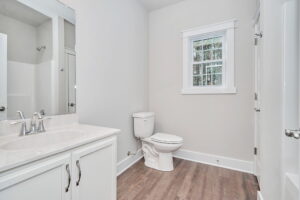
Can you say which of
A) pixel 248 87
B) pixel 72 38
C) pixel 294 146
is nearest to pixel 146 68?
pixel 72 38

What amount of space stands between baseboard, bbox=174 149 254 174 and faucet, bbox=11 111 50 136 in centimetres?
204

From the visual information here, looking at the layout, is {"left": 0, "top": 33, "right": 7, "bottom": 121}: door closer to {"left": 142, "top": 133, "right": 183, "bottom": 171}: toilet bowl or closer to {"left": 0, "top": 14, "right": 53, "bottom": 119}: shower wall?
{"left": 0, "top": 14, "right": 53, "bottom": 119}: shower wall

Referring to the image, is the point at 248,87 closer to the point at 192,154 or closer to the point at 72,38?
the point at 192,154

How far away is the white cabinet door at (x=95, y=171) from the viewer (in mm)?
966

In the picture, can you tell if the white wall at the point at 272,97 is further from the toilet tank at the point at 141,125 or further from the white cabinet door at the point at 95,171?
the toilet tank at the point at 141,125

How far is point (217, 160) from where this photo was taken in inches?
88.2

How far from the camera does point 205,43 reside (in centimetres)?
245

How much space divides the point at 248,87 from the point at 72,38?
225cm

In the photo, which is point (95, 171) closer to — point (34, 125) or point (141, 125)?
point (34, 125)

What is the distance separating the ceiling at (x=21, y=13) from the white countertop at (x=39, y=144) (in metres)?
0.90

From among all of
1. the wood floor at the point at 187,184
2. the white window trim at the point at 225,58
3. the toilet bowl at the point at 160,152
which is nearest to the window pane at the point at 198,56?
the white window trim at the point at 225,58

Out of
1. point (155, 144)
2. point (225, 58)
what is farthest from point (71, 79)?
point (225, 58)

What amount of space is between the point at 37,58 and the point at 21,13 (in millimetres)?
344

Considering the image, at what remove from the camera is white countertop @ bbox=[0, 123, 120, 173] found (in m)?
0.70
